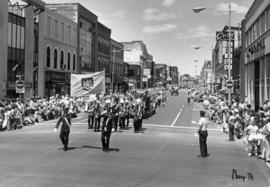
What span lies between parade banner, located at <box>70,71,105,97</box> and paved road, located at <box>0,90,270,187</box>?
215 centimetres

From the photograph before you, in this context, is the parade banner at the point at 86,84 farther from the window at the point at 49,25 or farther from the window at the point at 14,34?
the window at the point at 49,25

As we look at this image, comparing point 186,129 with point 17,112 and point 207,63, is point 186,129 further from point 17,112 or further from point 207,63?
point 207,63

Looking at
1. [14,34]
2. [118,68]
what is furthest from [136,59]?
[14,34]

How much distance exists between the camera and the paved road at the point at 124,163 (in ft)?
34.1

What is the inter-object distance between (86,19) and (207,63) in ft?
399

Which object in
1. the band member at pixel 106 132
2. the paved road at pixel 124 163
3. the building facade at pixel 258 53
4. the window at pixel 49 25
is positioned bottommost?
the paved road at pixel 124 163

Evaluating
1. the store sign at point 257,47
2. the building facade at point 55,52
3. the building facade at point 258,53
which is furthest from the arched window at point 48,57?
the store sign at point 257,47

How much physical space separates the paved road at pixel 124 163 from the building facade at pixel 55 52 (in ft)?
90.8

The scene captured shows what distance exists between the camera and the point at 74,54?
190 ft

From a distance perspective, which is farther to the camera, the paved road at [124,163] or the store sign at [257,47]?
the store sign at [257,47]

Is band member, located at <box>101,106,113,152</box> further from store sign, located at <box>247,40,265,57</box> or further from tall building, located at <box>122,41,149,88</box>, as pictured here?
tall building, located at <box>122,41,149,88</box>

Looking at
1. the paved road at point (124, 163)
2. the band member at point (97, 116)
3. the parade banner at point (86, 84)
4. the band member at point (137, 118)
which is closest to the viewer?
the paved road at point (124, 163)

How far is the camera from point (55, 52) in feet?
166

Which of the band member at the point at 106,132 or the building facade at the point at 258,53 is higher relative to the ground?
the building facade at the point at 258,53
